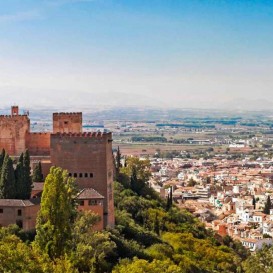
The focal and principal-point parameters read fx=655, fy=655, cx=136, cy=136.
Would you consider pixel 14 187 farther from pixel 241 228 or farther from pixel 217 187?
pixel 217 187

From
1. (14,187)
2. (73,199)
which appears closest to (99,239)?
(73,199)

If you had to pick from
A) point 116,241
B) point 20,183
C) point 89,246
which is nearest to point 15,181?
point 20,183

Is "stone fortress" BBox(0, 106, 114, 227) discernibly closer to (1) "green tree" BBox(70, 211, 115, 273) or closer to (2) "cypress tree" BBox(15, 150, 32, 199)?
(2) "cypress tree" BBox(15, 150, 32, 199)

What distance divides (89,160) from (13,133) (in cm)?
894

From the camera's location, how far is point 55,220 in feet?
88.5

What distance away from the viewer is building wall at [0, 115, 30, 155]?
41.3 meters

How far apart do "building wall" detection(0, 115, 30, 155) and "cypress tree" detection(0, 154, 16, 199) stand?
29.0 feet

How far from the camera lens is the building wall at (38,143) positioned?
41481 mm

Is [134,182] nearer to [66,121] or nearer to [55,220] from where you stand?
[66,121]

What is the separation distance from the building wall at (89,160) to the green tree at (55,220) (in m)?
6.59

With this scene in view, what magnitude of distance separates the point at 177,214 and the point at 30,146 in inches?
516

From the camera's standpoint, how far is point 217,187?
3952 inches

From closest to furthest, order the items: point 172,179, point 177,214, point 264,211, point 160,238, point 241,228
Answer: point 160,238 < point 177,214 < point 241,228 < point 264,211 < point 172,179

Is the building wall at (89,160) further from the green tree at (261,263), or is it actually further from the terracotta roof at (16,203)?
the green tree at (261,263)
